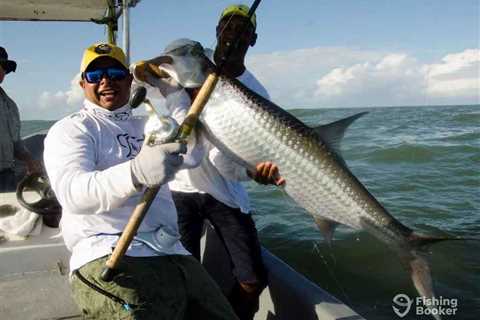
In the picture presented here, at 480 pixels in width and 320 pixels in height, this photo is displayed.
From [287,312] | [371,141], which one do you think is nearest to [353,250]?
[287,312]

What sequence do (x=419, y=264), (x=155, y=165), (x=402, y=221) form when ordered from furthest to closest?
(x=402, y=221) → (x=419, y=264) → (x=155, y=165)

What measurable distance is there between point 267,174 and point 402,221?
6496mm

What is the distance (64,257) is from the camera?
384 cm

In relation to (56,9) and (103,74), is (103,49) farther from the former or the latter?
(56,9)

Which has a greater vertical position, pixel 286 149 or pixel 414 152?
pixel 286 149

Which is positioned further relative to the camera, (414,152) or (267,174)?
(414,152)

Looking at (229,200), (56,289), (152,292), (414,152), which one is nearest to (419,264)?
(229,200)

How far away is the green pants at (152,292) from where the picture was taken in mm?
Answer: 2301

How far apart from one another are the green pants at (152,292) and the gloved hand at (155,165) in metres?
0.57

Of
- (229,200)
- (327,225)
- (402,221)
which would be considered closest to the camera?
(327,225)

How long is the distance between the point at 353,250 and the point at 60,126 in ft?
19.2

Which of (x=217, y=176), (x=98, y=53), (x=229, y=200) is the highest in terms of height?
(x=98, y=53)

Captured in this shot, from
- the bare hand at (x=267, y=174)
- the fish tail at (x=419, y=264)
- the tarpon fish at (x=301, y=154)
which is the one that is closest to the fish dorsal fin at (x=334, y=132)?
the tarpon fish at (x=301, y=154)

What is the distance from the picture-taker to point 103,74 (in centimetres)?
272
